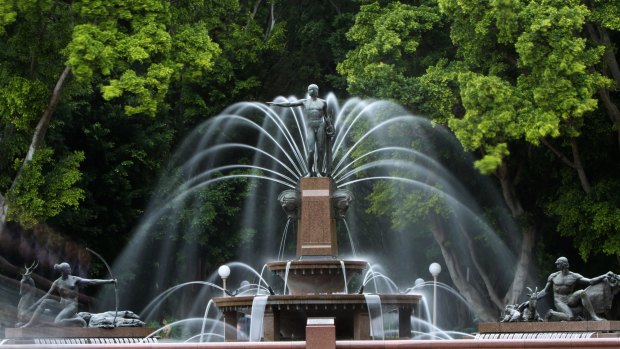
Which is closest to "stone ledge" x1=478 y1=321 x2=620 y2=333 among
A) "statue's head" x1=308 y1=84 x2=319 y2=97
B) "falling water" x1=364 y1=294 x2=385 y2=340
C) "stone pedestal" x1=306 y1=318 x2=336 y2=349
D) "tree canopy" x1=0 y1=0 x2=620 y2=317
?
"falling water" x1=364 y1=294 x2=385 y2=340

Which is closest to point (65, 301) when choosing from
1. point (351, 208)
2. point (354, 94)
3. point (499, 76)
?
point (499, 76)

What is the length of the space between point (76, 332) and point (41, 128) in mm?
12988

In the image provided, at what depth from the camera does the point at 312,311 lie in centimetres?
2195

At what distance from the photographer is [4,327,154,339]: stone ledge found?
72.3ft

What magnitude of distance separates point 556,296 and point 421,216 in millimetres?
14969

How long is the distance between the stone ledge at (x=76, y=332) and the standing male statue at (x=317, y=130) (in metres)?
4.97

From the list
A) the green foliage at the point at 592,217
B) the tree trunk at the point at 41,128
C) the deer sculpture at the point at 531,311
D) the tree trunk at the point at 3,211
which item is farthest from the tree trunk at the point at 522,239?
the deer sculpture at the point at 531,311

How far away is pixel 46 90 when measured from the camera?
34.1m

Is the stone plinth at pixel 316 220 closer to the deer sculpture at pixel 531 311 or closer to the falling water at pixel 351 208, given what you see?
the deer sculpture at pixel 531 311

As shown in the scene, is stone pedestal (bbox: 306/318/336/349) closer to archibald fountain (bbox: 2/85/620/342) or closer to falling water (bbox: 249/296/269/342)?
archibald fountain (bbox: 2/85/620/342)

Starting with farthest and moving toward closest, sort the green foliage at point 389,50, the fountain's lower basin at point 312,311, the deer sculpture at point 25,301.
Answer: the green foliage at point 389,50
the deer sculpture at point 25,301
the fountain's lower basin at point 312,311

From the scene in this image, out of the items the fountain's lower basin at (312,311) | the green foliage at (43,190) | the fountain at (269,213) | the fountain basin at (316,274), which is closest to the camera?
the fountain's lower basin at (312,311)

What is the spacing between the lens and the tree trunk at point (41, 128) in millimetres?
33719

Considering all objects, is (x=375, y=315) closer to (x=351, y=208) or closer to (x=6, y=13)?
(x=6, y=13)
